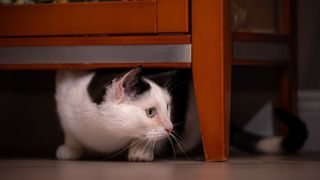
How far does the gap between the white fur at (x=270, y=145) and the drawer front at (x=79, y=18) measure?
1.69 feet

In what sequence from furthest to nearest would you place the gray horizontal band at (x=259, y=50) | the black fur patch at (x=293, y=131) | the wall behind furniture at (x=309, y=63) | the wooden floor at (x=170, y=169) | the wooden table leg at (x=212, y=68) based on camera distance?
1. the wall behind furniture at (x=309, y=63)
2. the black fur patch at (x=293, y=131)
3. the gray horizontal band at (x=259, y=50)
4. the wooden table leg at (x=212, y=68)
5. the wooden floor at (x=170, y=169)

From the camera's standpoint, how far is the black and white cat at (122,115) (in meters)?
1.43

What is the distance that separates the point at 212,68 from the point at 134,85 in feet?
0.63

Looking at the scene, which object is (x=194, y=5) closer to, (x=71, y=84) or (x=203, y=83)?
(x=203, y=83)

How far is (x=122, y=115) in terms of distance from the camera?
4.67 feet

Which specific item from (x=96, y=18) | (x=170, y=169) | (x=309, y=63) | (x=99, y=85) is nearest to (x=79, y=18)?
(x=96, y=18)

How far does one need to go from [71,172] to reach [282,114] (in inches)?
25.6

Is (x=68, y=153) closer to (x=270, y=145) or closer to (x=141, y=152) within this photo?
(x=141, y=152)

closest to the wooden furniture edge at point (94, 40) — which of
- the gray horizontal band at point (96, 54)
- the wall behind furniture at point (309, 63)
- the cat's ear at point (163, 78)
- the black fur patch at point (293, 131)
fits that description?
the gray horizontal band at point (96, 54)

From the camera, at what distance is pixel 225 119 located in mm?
1423

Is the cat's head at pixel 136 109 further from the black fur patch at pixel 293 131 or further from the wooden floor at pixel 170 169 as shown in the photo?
the black fur patch at pixel 293 131

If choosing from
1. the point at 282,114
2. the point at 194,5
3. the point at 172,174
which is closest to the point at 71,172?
the point at 172,174

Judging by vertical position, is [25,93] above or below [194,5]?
below

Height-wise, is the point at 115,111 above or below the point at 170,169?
above
